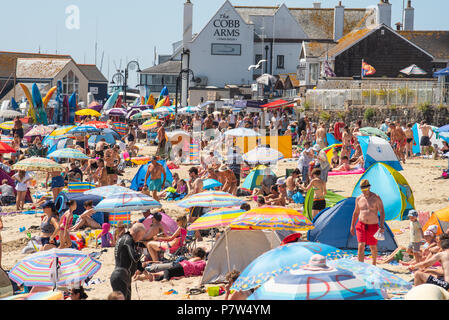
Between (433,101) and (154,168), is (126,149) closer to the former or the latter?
(154,168)

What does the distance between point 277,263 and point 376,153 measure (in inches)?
472

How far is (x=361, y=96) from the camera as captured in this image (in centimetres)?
2848

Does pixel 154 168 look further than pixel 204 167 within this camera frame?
No

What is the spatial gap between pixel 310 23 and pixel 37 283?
5093 centimetres

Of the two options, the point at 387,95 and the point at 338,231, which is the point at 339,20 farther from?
the point at 338,231

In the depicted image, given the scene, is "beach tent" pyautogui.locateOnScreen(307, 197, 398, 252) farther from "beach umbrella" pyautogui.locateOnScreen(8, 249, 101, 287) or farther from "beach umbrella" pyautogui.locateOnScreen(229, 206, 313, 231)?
"beach umbrella" pyautogui.locateOnScreen(8, 249, 101, 287)

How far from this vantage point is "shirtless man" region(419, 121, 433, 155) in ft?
73.6

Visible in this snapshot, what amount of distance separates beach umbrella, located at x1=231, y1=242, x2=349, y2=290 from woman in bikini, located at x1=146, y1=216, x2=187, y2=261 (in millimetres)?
3630

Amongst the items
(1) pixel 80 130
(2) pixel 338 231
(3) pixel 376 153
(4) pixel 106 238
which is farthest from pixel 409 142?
(4) pixel 106 238

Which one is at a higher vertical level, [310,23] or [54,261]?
[310,23]

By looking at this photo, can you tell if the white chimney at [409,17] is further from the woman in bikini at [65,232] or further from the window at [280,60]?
the woman in bikini at [65,232]

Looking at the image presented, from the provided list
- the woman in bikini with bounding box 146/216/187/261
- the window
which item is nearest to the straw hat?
the woman in bikini with bounding box 146/216/187/261

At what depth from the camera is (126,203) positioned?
11.5 meters
